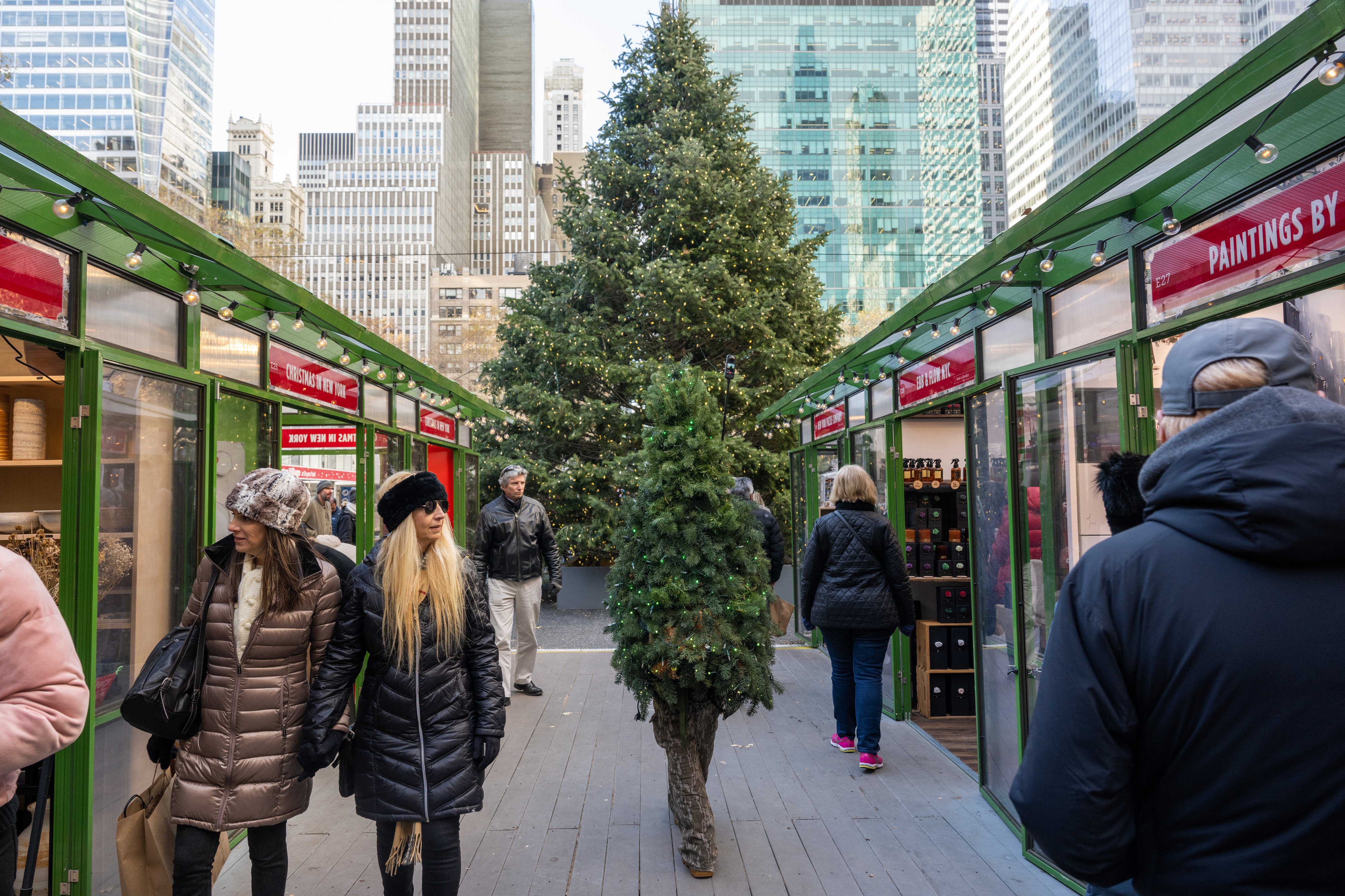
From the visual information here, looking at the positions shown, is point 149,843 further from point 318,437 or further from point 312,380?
point 318,437

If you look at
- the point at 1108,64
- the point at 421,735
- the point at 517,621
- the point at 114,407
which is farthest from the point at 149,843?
the point at 1108,64

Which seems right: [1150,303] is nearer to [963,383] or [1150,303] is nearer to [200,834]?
[963,383]

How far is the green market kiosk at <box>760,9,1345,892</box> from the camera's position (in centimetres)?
243

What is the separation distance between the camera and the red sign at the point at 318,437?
1050 cm

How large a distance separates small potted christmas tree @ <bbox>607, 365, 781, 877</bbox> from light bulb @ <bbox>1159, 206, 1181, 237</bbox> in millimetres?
2095

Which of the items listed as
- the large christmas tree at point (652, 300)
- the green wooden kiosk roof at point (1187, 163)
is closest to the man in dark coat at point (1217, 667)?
the green wooden kiosk roof at point (1187, 163)

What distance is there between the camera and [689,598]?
3891 mm

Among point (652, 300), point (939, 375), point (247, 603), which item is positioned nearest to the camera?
point (247, 603)

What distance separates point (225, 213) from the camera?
24484mm

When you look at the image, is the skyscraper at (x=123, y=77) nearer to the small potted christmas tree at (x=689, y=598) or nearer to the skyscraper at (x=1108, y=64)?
the small potted christmas tree at (x=689, y=598)

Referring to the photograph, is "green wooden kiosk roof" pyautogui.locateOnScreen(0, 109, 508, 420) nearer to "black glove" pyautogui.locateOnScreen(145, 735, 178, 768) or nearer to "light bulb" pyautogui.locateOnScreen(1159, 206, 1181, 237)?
"black glove" pyautogui.locateOnScreen(145, 735, 178, 768)

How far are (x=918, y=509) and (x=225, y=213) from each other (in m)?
25.0

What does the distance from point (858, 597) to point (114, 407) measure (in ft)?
13.8

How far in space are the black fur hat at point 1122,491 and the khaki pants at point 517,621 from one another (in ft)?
16.8
